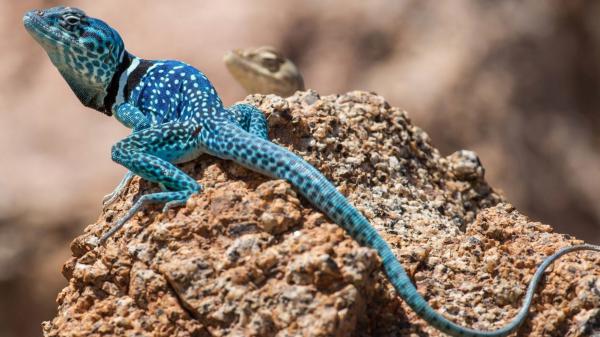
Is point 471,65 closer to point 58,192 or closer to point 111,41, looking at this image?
point 58,192

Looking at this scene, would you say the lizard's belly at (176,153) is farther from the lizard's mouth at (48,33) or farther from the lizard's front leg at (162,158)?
the lizard's mouth at (48,33)

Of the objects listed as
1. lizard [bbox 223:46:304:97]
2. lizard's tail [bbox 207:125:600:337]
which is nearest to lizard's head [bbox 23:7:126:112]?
lizard's tail [bbox 207:125:600:337]

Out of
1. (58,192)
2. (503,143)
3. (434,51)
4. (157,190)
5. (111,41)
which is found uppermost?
(434,51)

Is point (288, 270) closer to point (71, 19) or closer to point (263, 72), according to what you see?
point (71, 19)

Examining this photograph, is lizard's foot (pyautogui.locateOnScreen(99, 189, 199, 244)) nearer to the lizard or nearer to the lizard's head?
the lizard's head

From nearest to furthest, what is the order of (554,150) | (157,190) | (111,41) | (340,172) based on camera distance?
(157,190)
(340,172)
(111,41)
(554,150)

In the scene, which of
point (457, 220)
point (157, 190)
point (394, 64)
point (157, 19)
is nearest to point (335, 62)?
point (394, 64)

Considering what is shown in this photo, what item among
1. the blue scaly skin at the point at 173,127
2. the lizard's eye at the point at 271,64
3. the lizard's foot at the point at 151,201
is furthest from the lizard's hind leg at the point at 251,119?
the lizard's eye at the point at 271,64

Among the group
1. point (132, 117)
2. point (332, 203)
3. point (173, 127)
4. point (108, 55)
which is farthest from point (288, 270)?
point (108, 55)
